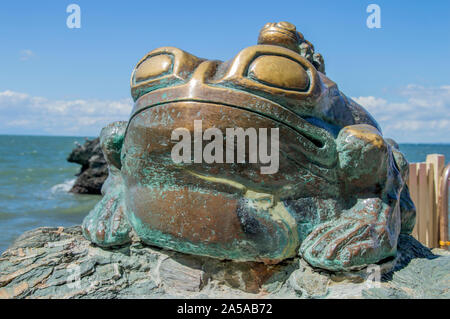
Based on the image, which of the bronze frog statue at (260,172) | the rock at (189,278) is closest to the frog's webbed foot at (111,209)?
the rock at (189,278)

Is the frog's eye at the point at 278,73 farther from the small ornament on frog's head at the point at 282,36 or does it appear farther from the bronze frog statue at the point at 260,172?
the small ornament on frog's head at the point at 282,36

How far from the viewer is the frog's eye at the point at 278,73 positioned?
185cm

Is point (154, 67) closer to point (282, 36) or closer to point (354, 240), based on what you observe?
point (282, 36)

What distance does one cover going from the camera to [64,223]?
28.5 feet

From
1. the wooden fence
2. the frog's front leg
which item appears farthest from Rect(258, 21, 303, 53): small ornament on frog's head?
the wooden fence

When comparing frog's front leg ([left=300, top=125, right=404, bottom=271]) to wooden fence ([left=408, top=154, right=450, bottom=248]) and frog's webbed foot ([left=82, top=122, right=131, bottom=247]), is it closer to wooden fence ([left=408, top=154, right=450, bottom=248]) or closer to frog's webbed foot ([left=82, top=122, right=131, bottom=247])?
frog's webbed foot ([left=82, top=122, right=131, bottom=247])

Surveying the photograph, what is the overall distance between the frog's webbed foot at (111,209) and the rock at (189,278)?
0.09 m

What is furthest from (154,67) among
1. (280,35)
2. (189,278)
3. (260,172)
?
(189,278)

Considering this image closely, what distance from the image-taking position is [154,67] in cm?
201

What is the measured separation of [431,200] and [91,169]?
11.0 metres

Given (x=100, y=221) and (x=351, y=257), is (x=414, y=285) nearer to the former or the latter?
(x=351, y=257)

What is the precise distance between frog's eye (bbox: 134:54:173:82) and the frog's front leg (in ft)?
2.98

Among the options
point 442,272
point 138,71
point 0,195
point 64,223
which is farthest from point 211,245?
point 0,195

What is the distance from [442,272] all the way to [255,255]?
37.2 inches
